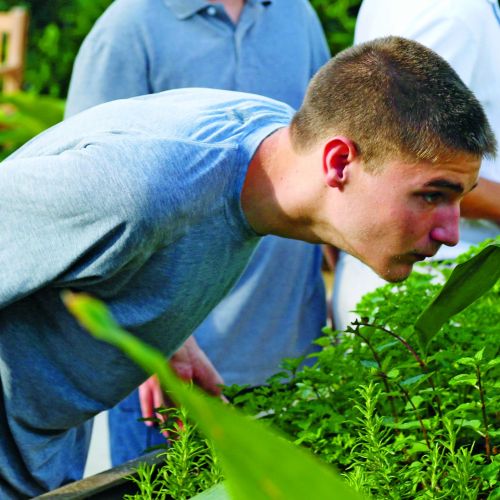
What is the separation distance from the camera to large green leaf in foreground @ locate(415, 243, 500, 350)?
→ 188cm

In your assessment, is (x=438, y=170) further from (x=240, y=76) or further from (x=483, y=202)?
(x=240, y=76)

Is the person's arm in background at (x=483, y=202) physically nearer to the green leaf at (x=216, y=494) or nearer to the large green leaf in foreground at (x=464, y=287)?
the large green leaf in foreground at (x=464, y=287)

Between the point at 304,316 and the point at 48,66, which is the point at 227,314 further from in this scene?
the point at 48,66

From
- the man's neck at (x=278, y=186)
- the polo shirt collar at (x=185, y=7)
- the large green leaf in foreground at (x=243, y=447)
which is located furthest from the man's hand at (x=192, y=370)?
the large green leaf in foreground at (x=243, y=447)

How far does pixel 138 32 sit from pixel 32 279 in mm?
1535

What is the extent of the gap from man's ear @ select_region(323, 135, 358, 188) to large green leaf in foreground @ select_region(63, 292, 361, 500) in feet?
4.33

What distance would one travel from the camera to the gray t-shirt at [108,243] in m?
1.85

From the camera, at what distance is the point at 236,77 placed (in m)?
3.38

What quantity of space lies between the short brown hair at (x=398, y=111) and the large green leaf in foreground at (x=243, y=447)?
129cm

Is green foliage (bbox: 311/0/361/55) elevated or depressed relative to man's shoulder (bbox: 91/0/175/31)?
depressed

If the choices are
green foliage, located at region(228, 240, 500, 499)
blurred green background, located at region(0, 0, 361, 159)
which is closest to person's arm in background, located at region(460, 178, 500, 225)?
green foliage, located at region(228, 240, 500, 499)

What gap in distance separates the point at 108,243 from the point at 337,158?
475mm

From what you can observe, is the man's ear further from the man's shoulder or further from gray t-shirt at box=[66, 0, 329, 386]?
the man's shoulder

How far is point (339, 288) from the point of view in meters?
3.31
